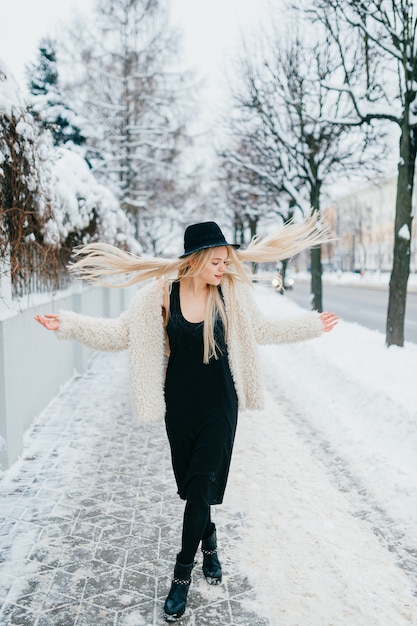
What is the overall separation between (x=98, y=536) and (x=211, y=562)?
884 mm

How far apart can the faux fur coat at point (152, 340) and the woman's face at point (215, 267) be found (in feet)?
0.40

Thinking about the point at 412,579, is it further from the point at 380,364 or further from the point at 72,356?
the point at 72,356

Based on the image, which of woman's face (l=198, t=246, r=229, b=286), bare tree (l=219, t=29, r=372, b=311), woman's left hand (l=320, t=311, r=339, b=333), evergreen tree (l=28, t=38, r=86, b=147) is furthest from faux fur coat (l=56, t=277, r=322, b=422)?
bare tree (l=219, t=29, r=372, b=311)

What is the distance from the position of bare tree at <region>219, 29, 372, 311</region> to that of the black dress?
1071cm

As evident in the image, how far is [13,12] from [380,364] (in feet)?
25.3

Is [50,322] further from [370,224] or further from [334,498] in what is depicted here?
[370,224]

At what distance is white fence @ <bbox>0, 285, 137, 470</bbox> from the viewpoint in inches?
184

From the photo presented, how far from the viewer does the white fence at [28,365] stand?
4680 millimetres

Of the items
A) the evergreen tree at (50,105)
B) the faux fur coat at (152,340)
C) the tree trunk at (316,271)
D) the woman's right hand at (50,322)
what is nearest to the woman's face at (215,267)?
the faux fur coat at (152,340)

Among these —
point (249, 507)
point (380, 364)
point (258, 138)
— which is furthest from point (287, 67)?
point (249, 507)

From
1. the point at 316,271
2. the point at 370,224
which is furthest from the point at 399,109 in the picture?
the point at 370,224

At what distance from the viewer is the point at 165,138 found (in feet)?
69.4

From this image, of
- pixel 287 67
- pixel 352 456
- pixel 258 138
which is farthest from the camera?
pixel 258 138

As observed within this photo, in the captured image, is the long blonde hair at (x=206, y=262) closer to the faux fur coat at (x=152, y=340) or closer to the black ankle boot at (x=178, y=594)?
the faux fur coat at (x=152, y=340)
